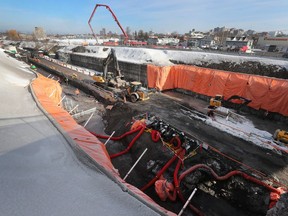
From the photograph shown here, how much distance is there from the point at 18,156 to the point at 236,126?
54.1ft

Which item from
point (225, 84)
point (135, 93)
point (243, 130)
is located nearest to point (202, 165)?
point (243, 130)

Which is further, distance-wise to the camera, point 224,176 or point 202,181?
point 202,181

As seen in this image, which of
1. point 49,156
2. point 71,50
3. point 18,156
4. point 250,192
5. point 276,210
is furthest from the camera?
point 71,50

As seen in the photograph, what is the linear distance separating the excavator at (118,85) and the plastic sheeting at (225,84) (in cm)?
474

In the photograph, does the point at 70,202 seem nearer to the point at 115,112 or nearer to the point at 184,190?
the point at 184,190

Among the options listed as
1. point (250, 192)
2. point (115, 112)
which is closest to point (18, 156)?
point (250, 192)

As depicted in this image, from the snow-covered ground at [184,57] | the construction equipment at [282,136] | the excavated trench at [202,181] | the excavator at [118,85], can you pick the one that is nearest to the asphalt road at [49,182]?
the excavated trench at [202,181]

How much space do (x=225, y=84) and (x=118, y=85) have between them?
12.9 meters

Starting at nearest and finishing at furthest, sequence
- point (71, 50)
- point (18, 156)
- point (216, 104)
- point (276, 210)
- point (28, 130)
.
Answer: point (276, 210) < point (18, 156) < point (28, 130) < point (216, 104) < point (71, 50)

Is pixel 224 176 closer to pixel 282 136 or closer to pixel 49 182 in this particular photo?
pixel 282 136

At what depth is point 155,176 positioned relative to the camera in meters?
9.77

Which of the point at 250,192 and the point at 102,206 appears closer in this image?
the point at 102,206

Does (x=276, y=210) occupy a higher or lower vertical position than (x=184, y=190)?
higher

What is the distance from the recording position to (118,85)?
878 inches
